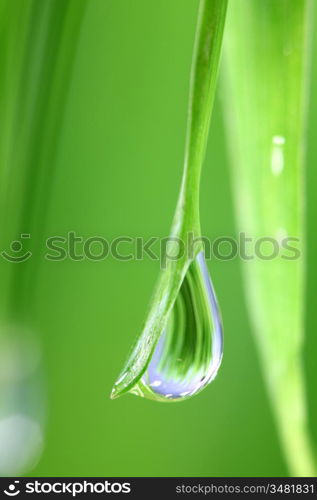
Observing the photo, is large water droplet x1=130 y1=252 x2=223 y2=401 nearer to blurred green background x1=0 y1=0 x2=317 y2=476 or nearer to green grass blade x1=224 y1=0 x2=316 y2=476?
green grass blade x1=224 y1=0 x2=316 y2=476

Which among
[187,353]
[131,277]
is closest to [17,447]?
[131,277]

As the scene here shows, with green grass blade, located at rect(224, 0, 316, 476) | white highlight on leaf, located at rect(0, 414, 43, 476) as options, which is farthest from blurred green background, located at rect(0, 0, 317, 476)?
green grass blade, located at rect(224, 0, 316, 476)

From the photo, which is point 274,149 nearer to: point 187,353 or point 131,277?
point 187,353

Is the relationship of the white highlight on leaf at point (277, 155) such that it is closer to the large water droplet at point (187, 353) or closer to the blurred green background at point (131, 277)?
the large water droplet at point (187, 353)

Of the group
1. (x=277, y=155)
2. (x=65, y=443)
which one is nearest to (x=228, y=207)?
(x=65, y=443)

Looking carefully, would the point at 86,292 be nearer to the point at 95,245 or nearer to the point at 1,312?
the point at 95,245

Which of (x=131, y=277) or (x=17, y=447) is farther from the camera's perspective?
(x=131, y=277)

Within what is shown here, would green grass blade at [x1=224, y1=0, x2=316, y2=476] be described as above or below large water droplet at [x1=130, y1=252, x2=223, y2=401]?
above
